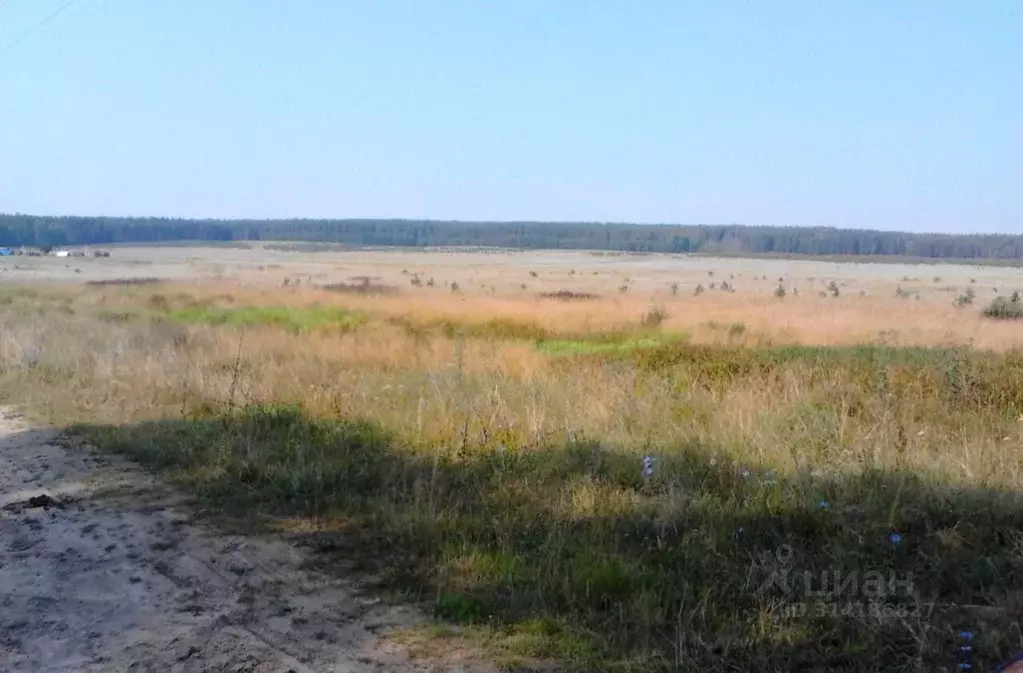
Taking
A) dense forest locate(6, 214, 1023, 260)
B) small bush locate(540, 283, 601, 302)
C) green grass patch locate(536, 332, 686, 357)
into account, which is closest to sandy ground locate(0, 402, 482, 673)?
green grass patch locate(536, 332, 686, 357)

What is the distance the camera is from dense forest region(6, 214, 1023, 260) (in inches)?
4571

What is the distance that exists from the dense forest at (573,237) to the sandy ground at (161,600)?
347 feet

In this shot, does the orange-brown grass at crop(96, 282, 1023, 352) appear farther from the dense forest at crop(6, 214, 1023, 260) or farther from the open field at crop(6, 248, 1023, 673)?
the dense forest at crop(6, 214, 1023, 260)

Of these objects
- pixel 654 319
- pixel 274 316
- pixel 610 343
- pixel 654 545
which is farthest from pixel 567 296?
pixel 654 545

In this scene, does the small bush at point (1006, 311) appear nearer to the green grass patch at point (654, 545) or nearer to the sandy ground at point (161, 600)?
the green grass patch at point (654, 545)

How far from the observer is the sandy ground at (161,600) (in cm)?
398

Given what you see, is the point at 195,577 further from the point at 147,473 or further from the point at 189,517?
the point at 147,473

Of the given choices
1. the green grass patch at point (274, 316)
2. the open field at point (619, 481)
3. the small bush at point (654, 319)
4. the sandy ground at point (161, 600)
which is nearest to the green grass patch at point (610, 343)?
the open field at point (619, 481)

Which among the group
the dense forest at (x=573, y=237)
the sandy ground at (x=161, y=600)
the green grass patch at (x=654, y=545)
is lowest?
the sandy ground at (x=161, y=600)

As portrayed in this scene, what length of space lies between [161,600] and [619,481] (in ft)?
10.8

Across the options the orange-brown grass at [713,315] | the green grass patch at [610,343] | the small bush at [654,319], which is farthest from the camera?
the small bush at [654,319]

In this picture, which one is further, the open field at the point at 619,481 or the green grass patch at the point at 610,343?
the green grass patch at the point at 610,343

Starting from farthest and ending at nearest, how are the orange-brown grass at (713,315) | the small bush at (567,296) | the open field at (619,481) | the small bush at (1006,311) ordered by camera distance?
1. the small bush at (567,296)
2. the small bush at (1006,311)
3. the orange-brown grass at (713,315)
4. the open field at (619,481)

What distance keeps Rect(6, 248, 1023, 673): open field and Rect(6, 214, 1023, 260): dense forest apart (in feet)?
334
